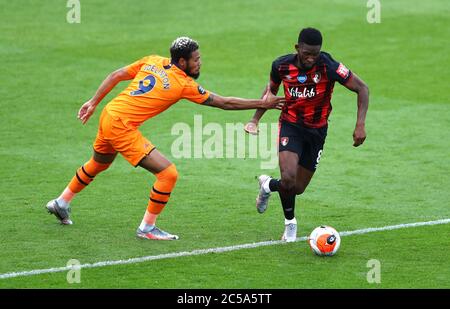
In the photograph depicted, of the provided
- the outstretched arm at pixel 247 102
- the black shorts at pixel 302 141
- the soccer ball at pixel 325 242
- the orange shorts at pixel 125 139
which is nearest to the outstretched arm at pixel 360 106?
the black shorts at pixel 302 141

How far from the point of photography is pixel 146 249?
11.3m

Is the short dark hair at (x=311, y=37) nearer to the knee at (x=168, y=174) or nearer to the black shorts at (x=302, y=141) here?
the black shorts at (x=302, y=141)

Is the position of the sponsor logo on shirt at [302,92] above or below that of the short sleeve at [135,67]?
below

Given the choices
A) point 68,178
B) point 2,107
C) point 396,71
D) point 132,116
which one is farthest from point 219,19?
point 132,116

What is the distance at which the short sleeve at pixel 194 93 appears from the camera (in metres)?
11.5

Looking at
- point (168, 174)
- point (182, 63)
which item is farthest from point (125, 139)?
point (182, 63)

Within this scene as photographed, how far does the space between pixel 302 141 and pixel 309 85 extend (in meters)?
0.72

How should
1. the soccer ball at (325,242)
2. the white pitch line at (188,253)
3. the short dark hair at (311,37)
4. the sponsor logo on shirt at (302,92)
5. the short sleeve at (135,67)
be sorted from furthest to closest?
the short sleeve at (135,67) → the sponsor logo on shirt at (302,92) → the short dark hair at (311,37) → the soccer ball at (325,242) → the white pitch line at (188,253)

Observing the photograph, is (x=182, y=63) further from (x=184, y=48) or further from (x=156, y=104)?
(x=156, y=104)

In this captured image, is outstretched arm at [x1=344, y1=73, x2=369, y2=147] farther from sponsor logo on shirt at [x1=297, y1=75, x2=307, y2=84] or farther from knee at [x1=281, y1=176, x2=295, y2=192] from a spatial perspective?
knee at [x1=281, y1=176, x2=295, y2=192]

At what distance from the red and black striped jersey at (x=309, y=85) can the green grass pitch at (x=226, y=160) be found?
1.53m

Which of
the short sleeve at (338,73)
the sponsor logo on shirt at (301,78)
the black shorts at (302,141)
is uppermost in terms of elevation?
the short sleeve at (338,73)

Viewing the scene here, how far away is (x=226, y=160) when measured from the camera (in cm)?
1616

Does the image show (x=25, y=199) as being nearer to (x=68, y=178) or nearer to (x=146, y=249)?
(x=68, y=178)
